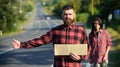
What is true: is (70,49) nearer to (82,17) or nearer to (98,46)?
(98,46)

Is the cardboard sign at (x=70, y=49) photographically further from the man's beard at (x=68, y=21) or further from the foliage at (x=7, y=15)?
the foliage at (x=7, y=15)

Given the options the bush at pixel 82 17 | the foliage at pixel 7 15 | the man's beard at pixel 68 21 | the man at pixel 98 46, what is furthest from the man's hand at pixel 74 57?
the bush at pixel 82 17

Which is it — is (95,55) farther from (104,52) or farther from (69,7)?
(69,7)

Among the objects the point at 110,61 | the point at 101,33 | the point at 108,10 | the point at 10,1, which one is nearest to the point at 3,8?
the point at 10,1

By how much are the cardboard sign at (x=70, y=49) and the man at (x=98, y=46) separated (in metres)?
3.17

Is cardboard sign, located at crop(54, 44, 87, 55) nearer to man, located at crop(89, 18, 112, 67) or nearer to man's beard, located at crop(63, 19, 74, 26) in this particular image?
man's beard, located at crop(63, 19, 74, 26)

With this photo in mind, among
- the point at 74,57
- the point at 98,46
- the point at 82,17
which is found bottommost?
the point at 82,17

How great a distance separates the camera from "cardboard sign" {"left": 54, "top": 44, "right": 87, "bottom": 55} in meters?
6.20

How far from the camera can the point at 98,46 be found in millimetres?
9531

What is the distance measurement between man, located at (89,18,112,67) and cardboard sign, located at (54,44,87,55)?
10.4 feet

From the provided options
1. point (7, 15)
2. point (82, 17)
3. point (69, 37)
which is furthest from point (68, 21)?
point (82, 17)

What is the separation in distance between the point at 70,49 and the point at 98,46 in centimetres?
338

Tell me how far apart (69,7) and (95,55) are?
11.2 feet

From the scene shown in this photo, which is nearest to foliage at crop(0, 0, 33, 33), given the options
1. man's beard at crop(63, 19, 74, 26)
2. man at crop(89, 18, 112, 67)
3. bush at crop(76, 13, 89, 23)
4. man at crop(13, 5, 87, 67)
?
bush at crop(76, 13, 89, 23)
